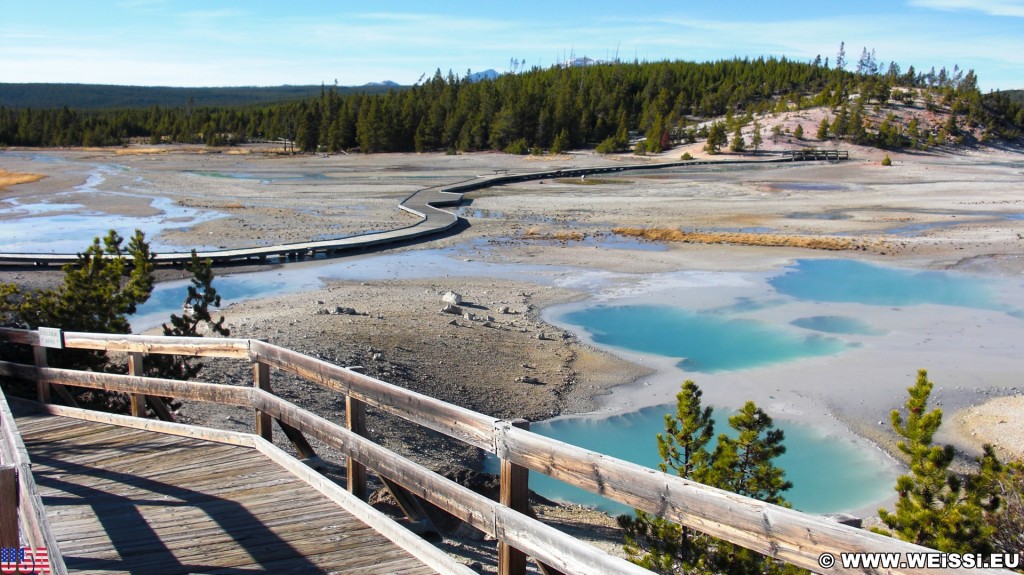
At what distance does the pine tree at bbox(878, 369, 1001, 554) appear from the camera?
430 cm

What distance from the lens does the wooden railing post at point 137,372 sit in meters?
6.37

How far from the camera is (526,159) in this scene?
2948 inches

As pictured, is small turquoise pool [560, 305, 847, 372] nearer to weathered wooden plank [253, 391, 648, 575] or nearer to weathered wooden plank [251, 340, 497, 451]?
weathered wooden plank [251, 340, 497, 451]

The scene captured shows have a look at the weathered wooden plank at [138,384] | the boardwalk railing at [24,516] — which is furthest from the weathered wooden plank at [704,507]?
the weathered wooden plank at [138,384]

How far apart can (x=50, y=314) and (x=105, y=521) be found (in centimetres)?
537

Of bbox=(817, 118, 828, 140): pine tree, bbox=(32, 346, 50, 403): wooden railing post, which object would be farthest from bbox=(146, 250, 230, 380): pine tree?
bbox=(817, 118, 828, 140): pine tree

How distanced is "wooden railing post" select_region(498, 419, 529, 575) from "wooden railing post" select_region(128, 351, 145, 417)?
3.97 meters

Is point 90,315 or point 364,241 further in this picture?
point 364,241

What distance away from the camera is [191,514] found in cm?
457

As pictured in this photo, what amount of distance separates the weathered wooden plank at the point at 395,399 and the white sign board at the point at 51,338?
207 cm

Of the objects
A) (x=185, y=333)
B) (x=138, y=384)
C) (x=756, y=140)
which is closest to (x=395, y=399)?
(x=138, y=384)

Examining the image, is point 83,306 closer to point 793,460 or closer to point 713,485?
point 713,485

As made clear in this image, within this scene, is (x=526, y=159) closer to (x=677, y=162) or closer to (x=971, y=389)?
(x=677, y=162)

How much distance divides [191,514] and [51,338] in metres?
2.91
